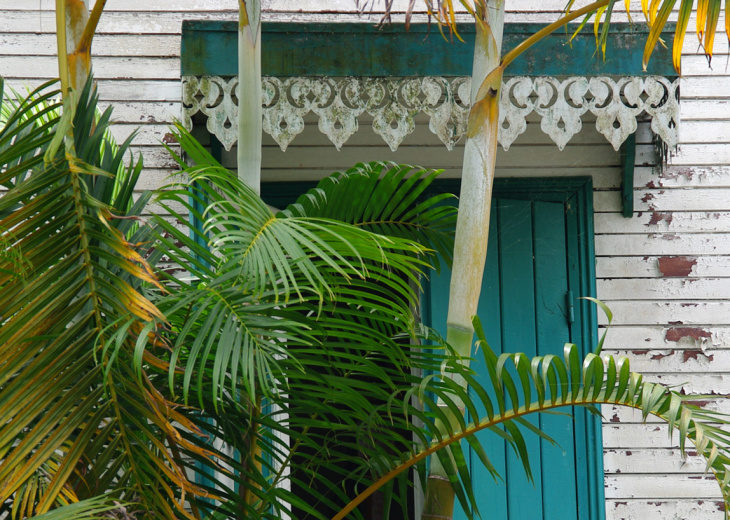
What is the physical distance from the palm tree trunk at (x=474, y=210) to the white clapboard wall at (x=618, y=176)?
4.91 ft

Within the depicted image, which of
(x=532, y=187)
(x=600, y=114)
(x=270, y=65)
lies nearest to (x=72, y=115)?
(x=270, y=65)

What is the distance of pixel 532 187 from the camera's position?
401 cm

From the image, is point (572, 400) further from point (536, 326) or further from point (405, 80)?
point (405, 80)

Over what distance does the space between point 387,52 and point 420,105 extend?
0.28m

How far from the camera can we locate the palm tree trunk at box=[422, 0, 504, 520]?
7.80 ft

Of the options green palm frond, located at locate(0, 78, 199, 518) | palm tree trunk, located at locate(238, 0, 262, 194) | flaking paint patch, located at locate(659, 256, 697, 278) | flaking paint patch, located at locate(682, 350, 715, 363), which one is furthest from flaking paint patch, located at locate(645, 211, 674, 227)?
green palm frond, located at locate(0, 78, 199, 518)

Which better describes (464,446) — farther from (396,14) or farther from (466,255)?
(396,14)

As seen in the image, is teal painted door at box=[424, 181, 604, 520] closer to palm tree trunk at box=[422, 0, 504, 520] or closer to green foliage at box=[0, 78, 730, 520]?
palm tree trunk at box=[422, 0, 504, 520]

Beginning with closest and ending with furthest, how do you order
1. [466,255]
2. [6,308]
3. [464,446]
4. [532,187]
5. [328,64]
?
[6,308]
[466,255]
[328,64]
[464,446]
[532,187]

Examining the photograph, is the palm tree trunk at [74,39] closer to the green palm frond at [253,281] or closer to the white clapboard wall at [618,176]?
the green palm frond at [253,281]

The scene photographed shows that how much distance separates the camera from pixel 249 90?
237 cm

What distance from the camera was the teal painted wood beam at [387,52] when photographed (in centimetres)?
338

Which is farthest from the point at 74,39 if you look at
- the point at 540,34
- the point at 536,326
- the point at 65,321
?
the point at 536,326

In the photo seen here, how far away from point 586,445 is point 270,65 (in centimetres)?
231
